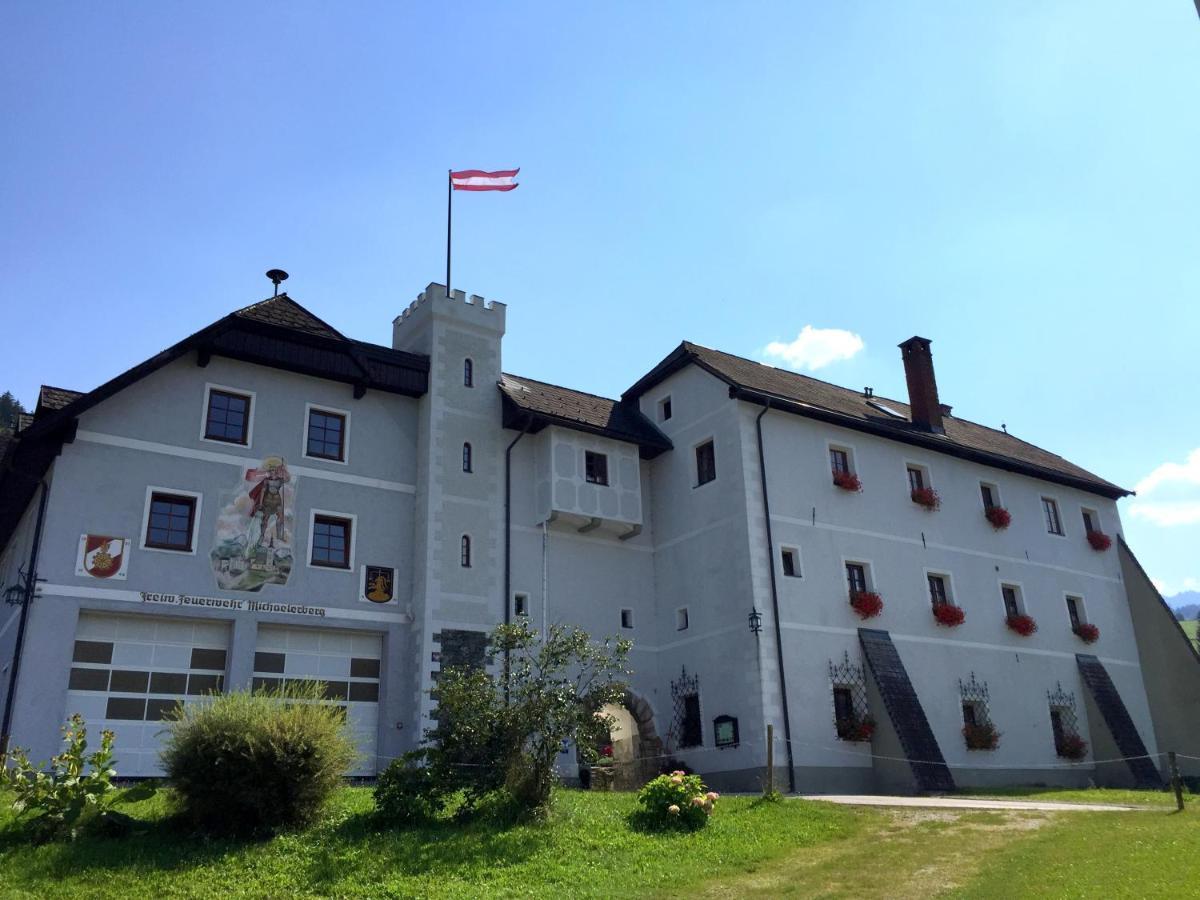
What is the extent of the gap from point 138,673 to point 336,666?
4.01m

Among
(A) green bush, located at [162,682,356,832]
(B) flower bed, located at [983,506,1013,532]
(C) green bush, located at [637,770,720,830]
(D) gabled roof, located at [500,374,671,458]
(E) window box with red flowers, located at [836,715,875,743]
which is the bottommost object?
(C) green bush, located at [637,770,720,830]

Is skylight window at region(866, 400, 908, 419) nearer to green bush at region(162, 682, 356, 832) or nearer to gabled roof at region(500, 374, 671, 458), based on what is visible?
gabled roof at region(500, 374, 671, 458)

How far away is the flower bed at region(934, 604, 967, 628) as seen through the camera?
90.1ft

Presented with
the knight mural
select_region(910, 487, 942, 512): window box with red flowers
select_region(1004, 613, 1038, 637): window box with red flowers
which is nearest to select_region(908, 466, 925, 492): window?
select_region(910, 487, 942, 512): window box with red flowers

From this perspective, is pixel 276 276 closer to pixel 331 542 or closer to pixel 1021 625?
pixel 331 542

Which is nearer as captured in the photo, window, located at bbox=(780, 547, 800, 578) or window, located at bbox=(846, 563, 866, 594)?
window, located at bbox=(780, 547, 800, 578)

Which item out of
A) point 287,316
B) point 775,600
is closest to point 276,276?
point 287,316

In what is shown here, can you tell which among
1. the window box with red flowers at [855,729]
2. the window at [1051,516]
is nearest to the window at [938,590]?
the window box with red flowers at [855,729]

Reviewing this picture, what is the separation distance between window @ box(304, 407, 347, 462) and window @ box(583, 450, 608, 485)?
6.10m

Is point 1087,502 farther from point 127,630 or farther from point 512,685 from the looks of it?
point 127,630

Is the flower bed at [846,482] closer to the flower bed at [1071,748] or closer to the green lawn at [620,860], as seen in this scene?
the flower bed at [1071,748]

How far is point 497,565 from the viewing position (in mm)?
25281

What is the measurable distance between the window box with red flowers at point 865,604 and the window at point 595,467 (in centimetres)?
683

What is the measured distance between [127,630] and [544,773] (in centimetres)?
1009
